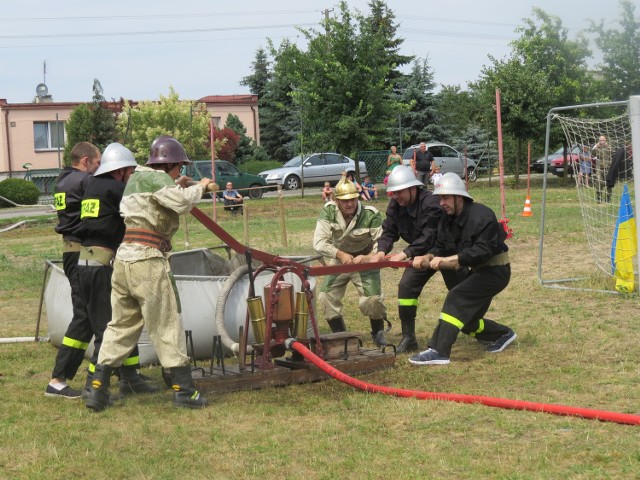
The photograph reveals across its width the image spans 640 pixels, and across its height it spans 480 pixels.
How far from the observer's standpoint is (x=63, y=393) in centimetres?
704

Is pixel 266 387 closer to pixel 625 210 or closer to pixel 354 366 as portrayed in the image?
pixel 354 366

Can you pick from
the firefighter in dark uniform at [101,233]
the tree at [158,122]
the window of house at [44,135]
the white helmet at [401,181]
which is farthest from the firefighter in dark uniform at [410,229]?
the window of house at [44,135]

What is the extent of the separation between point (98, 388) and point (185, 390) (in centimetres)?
63

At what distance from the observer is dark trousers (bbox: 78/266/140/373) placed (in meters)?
6.97

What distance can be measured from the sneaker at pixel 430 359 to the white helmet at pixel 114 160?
2.82 metres

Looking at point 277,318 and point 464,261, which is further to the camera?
point 464,261

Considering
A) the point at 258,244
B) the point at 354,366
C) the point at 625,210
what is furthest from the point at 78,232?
the point at 258,244

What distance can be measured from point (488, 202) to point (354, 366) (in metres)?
20.2

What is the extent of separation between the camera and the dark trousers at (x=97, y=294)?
6.97 metres

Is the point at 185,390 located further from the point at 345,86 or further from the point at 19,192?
the point at 19,192

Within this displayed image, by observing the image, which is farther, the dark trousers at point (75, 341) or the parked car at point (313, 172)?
the parked car at point (313, 172)

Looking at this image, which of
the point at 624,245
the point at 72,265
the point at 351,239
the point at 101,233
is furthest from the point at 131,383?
the point at 624,245

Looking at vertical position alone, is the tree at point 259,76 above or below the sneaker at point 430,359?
above

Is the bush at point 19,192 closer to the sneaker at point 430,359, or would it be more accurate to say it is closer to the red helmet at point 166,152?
the sneaker at point 430,359
